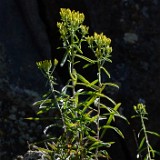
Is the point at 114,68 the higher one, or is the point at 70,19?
the point at 114,68

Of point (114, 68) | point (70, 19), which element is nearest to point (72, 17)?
point (70, 19)

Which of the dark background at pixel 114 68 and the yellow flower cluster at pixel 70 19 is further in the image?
the dark background at pixel 114 68

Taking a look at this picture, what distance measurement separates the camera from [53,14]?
4.34 m

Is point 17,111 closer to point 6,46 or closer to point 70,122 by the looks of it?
point 6,46

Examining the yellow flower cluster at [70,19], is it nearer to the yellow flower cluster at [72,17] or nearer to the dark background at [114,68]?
the yellow flower cluster at [72,17]

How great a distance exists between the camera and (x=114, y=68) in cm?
412

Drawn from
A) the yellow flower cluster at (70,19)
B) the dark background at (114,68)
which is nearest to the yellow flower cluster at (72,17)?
the yellow flower cluster at (70,19)

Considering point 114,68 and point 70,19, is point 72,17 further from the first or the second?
point 114,68

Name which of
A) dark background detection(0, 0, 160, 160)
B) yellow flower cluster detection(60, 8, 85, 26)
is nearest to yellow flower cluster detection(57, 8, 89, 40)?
yellow flower cluster detection(60, 8, 85, 26)

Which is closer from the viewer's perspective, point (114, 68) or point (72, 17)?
point (72, 17)

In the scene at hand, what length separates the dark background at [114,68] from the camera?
159 inches

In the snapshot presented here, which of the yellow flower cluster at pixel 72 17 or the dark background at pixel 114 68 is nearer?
the yellow flower cluster at pixel 72 17

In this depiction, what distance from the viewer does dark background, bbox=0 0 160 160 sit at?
4047 millimetres

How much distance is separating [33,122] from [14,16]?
815 millimetres
